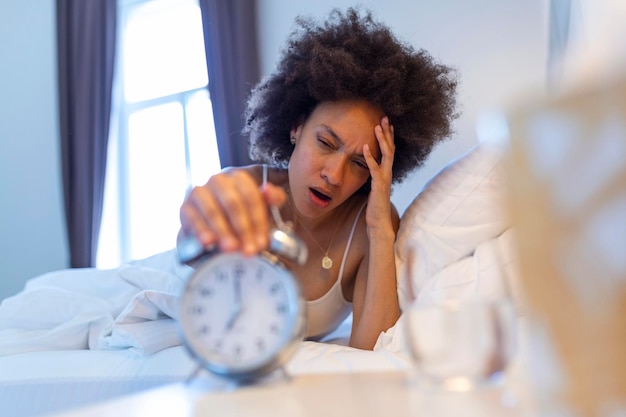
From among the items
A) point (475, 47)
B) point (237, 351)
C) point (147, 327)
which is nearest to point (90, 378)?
point (147, 327)

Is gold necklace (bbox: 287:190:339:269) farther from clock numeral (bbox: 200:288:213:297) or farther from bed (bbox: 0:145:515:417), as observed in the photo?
clock numeral (bbox: 200:288:213:297)

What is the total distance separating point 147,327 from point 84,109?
2363mm

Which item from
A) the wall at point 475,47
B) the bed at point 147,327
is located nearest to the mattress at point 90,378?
the bed at point 147,327

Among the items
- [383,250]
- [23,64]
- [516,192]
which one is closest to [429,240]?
[383,250]

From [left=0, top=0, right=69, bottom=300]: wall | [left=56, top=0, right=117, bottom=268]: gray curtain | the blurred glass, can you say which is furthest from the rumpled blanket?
[left=0, top=0, right=69, bottom=300]: wall

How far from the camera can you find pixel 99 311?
1.58 m

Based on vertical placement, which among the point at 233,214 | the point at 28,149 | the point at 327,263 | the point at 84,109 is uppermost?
the point at 84,109

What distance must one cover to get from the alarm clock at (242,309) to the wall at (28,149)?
3075mm

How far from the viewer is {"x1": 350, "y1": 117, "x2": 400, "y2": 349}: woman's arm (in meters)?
1.44

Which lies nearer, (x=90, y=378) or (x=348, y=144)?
(x=90, y=378)

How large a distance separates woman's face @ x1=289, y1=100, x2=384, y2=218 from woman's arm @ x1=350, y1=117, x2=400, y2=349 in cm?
3

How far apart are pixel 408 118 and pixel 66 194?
91.0 inches

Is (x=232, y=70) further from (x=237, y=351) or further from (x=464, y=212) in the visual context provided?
(x=237, y=351)

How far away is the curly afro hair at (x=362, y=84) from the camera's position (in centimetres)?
155
